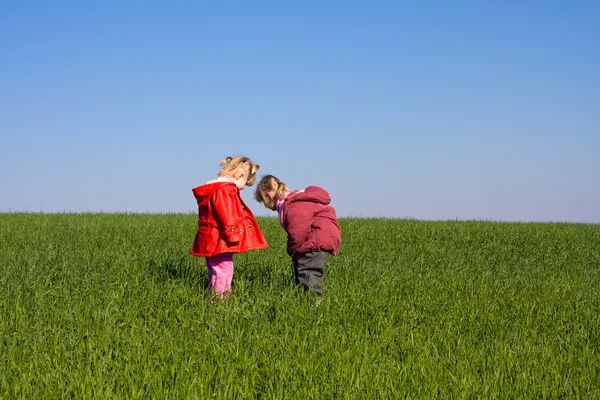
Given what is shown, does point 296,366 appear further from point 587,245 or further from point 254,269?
point 587,245

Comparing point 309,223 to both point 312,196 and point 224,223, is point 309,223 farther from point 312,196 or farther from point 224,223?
point 224,223

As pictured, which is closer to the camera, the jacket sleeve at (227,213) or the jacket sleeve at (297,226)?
the jacket sleeve at (227,213)

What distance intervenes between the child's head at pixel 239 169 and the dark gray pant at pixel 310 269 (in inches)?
42.0

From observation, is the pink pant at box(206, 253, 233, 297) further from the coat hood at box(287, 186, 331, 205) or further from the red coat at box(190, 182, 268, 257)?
the coat hood at box(287, 186, 331, 205)

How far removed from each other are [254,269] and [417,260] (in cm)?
435

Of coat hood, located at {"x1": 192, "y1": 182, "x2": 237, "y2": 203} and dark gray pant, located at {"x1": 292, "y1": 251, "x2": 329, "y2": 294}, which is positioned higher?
coat hood, located at {"x1": 192, "y1": 182, "x2": 237, "y2": 203}

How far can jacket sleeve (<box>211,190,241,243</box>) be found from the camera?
6070 millimetres

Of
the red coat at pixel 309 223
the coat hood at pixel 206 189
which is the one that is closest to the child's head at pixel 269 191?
the red coat at pixel 309 223

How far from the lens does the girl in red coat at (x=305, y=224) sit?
262 inches

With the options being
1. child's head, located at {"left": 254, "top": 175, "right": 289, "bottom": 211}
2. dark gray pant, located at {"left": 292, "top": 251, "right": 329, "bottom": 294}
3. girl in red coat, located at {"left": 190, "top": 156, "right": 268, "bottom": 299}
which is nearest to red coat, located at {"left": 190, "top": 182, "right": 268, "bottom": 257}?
girl in red coat, located at {"left": 190, "top": 156, "right": 268, "bottom": 299}

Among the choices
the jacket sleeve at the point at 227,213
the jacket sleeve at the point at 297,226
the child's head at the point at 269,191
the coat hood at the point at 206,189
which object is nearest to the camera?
the jacket sleeve at the point at 227,213

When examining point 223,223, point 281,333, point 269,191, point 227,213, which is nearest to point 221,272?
point 223,223

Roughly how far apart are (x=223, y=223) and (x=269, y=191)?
2.74ft

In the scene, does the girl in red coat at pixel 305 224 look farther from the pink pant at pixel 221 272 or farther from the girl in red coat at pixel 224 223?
the pink pant at pixel 221 272
